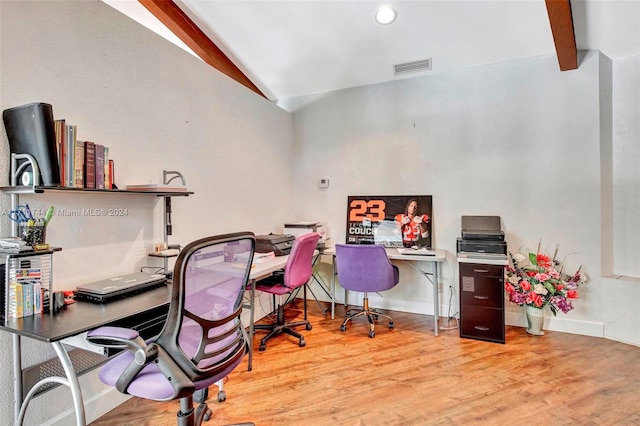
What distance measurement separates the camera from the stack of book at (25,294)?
1396 mm

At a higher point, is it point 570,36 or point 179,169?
point 570,36

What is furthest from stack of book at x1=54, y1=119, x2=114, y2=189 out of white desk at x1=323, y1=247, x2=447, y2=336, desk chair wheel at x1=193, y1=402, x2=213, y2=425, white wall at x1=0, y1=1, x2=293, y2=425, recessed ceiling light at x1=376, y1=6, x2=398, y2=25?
recessed ceiling light at x1=376, y1=6, x2=398, y2=25

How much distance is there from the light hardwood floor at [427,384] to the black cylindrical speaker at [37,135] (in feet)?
4.93

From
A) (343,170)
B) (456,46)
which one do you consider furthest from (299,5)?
(343,170)

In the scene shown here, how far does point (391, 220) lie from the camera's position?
381cm

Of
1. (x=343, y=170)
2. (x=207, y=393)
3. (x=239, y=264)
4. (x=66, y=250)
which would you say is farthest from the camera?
(x=343, y=170)

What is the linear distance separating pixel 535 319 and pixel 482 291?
618 millimetres

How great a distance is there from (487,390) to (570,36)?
2860 millimetres

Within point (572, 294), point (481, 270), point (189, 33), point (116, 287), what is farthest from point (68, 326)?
point (572, 294)

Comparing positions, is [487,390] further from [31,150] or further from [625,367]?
[31,150]

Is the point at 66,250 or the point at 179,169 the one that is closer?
the point at 66,250

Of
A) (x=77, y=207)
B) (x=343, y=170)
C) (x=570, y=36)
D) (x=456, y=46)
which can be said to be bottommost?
(x=77, y=207)

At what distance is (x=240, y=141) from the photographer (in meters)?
3.29

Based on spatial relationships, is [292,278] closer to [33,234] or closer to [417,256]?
[417,256]
